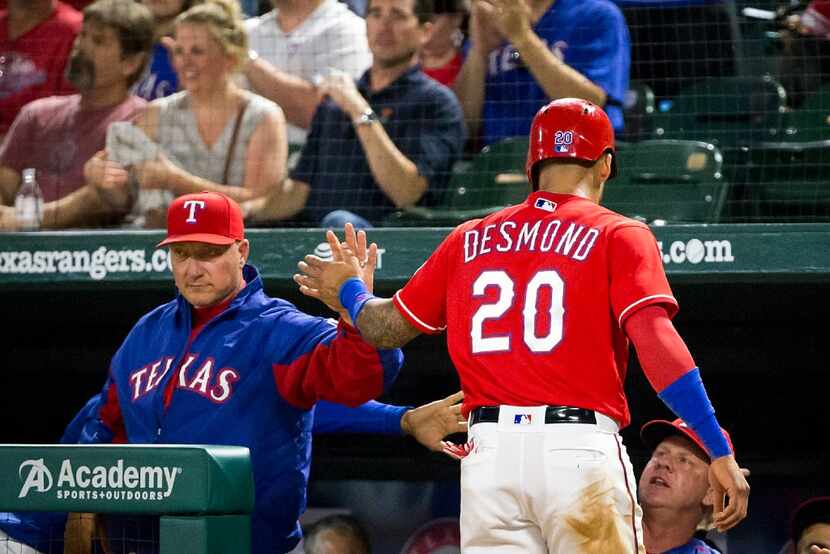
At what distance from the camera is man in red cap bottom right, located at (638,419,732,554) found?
3.83m

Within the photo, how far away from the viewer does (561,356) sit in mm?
2914

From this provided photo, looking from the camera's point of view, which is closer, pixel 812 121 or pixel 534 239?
Result: pixel 534 239

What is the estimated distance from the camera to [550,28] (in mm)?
5211

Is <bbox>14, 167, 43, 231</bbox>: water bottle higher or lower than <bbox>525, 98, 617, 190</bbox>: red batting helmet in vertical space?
lower

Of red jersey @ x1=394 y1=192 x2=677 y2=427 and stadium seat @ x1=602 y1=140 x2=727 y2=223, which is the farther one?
stadium seat @ x1=602 y1=140 x2=727 y2=223

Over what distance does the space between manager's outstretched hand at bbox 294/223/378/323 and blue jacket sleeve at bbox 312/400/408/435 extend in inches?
21.1

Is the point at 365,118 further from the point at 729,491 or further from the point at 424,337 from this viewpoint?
the point at 729,491

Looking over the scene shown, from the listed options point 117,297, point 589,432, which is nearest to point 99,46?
point 117,297

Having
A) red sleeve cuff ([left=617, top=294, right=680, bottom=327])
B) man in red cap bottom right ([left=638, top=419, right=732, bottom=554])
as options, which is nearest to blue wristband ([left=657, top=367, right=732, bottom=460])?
red sleeve cuff ([left=617, top=294, right=680, bottom=327])

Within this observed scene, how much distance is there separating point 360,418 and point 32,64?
2676 millimetres

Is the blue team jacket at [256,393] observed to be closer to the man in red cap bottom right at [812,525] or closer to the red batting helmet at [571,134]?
the red batting helmet at [571,134]

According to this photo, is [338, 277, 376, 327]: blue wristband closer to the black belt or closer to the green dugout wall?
the black belt

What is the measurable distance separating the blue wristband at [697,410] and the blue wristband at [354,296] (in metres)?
0.79

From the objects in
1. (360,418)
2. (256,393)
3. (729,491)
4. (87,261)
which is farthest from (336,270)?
(87,261)
